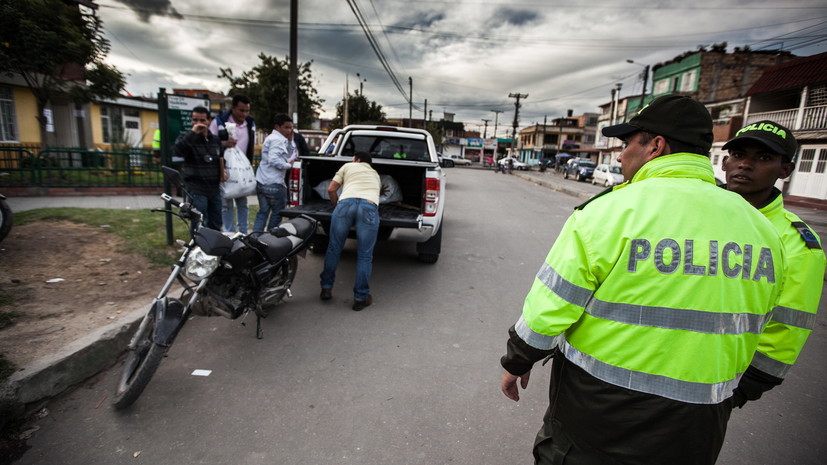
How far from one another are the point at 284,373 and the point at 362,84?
40.4m

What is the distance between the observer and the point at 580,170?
32094mm

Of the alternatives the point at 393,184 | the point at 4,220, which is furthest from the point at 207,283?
the point at 393,184

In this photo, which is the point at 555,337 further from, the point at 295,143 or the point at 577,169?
the point at 577,169

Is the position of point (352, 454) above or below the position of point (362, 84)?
below

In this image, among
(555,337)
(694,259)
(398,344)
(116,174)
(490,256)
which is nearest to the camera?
(694,259)

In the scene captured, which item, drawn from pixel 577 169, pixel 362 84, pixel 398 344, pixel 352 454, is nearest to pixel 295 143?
pixel 398 344

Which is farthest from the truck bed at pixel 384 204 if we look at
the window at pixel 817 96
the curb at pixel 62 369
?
the window at pixel 817 96

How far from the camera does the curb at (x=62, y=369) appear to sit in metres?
2.32

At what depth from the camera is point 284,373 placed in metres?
2.95

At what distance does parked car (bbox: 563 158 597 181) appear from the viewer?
31.7 m

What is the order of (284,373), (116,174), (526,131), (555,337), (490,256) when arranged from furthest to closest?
1. (526,131)
2. (116,174)
3. (490,256)
4. (284,373)
5. (555,337)

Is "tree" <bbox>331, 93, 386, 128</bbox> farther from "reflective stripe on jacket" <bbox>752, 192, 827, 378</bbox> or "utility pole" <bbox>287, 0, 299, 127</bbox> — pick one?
"reflective stripe on jacket" <bbox>752, 192, 827, 378</bbox>

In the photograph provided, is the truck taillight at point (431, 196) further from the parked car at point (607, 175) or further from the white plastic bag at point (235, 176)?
the parked car at point (607, 175)

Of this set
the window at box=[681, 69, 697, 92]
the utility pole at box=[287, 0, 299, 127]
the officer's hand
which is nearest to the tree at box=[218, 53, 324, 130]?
the utility pole at box=[287, 0, 299, 127]
